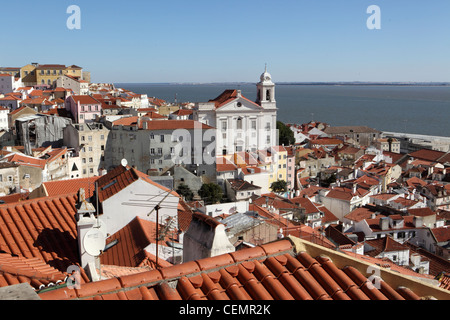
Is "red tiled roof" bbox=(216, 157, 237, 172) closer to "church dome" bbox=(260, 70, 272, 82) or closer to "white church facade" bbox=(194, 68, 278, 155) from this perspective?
"white church facade" bbox=(194, 68, 278, 155)

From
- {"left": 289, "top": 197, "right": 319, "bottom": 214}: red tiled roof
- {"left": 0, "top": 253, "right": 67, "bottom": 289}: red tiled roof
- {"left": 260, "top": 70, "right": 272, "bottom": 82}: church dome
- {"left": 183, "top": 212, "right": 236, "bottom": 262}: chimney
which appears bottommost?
{"left": 289, "top": 197, "right": 319, "bottom": 214}: red tiled roof

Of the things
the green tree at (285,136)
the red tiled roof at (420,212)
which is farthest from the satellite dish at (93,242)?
the green tree at (285,136)

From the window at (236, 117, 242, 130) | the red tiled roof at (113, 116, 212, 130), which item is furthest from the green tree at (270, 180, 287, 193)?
the window at (236, 117, 242, 130)

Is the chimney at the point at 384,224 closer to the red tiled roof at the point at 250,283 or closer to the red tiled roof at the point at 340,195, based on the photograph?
the red tiled roof at the point at 340,195

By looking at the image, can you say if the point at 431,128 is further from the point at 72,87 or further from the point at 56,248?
the point at 56,248

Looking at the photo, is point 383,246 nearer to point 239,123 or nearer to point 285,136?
point 239,123
